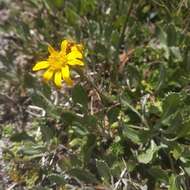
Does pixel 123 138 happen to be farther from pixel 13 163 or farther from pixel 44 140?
pixel 13 163

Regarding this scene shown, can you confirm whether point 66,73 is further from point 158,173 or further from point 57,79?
point 158,173

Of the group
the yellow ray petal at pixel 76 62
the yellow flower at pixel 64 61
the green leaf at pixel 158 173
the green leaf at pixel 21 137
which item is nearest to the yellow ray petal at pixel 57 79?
the yellow flower at pixel 64 61

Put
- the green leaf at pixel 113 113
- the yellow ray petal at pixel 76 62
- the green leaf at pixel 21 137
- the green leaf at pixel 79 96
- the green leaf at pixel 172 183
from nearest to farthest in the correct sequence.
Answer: the yellow ray petal at pixel 76 62 → the green leaf at pixel 172 183 → the green leaf at pixel 79 96 → the green leaf at pixel 113 113 → the green leaf at pixel 21 137

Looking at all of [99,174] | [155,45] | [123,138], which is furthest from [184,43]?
[99,174]

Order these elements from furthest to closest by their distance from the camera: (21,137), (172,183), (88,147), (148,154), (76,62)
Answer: (21,137) < (88,147) < (148,154) < (172,183) < (76,62)

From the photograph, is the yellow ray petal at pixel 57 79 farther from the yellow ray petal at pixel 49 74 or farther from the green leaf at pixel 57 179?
the green leaf at pixel 57 179

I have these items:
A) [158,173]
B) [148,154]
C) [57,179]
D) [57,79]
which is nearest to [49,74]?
[57,79]
